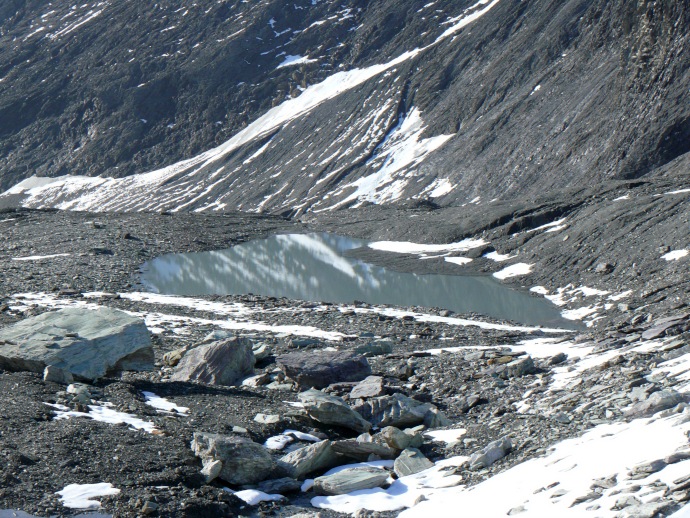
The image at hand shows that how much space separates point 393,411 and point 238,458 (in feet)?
13.0

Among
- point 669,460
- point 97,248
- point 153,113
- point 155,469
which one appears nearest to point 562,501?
point 669,460

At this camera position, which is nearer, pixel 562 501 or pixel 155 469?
pixel 562 501

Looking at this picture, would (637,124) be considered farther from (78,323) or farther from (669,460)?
(669,460)

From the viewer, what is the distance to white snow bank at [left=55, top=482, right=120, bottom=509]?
9.52 metres

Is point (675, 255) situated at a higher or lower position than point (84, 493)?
lower

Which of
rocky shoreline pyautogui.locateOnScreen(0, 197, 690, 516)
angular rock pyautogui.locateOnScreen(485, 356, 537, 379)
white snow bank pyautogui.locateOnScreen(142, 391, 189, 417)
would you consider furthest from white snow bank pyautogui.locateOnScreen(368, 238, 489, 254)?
white snow bank pyautogui.locateOnScreen(142, 391, 189, 417)

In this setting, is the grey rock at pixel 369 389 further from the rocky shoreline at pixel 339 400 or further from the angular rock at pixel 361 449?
the angular rock at pixel 361 449

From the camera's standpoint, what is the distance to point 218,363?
1894 centimetres

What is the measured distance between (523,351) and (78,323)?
10.4 metres

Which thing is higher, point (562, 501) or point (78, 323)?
point (78, 323)

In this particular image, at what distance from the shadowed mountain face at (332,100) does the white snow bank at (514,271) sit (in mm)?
20380

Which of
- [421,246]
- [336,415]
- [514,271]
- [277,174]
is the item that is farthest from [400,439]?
[277,174]

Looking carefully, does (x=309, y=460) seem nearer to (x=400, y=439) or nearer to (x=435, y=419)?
(x=400, y=439)

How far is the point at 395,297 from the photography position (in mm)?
42250
